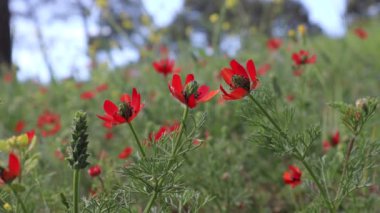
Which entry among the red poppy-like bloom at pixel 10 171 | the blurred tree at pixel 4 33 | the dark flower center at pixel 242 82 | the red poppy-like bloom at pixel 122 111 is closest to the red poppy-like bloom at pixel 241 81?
the dark flower center at pixel 242 82

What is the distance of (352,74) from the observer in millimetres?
3490

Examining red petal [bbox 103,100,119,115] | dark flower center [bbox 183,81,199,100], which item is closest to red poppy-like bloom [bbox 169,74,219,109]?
dark flower center [bbox 183,81,199,100]

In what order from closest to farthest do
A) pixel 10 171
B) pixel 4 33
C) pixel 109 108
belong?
pixel 10 171
pixel 109 108
pixel 4 33

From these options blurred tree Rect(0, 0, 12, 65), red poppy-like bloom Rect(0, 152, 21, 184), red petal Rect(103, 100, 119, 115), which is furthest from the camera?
blurred tree Rect(0, 0, 12, 65)

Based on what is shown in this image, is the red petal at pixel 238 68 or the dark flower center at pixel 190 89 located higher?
the red petal at pixel 238 68

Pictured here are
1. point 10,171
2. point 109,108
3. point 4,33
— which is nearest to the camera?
point 10,171

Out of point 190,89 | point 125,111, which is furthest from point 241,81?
point 125,111

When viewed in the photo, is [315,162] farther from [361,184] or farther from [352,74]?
[352,74]

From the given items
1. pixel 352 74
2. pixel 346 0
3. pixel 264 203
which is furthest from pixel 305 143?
pixel 352 74

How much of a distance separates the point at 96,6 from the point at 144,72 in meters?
0.78

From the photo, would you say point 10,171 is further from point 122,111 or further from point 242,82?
point 242,82

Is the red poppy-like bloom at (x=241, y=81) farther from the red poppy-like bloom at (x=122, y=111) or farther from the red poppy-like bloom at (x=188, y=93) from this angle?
the red poppy-like bloom at (x=122, y=111)

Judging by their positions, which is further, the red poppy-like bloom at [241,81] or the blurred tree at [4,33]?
the blurred tree at [4,33]

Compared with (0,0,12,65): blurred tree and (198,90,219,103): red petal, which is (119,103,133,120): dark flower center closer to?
(198,90,219,103): red petal
